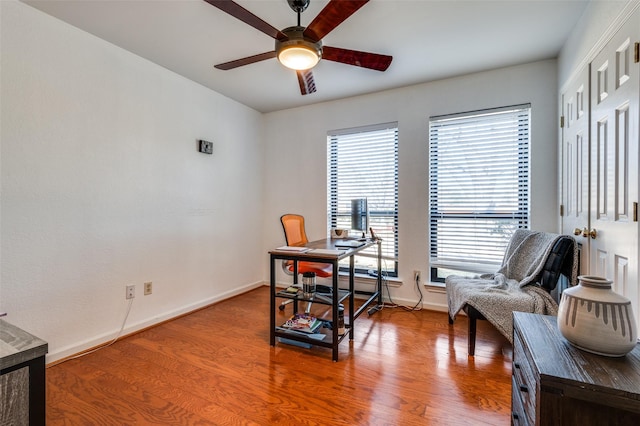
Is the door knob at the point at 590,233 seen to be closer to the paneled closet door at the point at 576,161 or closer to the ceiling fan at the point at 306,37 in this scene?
the paneled closet door at the point at 576,161

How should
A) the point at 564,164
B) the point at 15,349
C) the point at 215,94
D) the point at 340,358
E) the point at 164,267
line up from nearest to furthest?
1. the point at 15,349
2. the point at 340,358
3. the point at 564,164
4. the point at 164,267
5. the point at 215,94

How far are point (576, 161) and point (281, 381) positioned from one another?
260 cm

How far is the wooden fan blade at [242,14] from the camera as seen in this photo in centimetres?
144

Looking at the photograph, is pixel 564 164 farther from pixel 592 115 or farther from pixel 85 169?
pixel 85 169

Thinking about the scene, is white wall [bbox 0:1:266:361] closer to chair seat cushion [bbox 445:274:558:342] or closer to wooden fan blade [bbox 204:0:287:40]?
wooden fan blade [bbox 204:0:287:40]

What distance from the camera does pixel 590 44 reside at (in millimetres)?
1897

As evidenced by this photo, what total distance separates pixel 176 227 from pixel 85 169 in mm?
934

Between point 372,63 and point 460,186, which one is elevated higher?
point 372,63

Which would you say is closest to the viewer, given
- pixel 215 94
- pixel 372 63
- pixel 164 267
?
pixel 372 63

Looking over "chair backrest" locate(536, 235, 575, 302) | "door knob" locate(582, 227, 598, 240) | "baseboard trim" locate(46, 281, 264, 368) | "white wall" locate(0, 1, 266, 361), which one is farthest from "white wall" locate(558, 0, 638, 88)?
"baseboard trim" locate(46, 281, 264, 368)

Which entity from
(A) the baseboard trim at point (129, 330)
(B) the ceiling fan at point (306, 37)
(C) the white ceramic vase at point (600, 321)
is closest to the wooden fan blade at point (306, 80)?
(B) the ceiling fan at point (306, 37)

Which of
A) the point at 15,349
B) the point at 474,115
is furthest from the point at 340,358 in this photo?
the point at 474,115

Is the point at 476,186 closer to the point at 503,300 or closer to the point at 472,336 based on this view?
the point at 503,300

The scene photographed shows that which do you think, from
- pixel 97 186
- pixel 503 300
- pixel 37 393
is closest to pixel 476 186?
pixel 503 300
